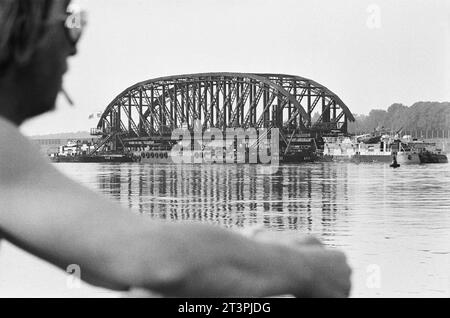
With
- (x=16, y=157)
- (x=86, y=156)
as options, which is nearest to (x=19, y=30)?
(x=16, y=157)

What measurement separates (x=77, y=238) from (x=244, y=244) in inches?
2.5

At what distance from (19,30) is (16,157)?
0.05m

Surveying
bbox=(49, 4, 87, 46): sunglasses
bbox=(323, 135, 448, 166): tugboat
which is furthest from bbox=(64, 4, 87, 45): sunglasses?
bbox=(323, 135, 448, 166): tugboat

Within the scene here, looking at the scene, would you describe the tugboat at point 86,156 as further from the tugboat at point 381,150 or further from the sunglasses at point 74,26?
the sunglasses at point 74,26

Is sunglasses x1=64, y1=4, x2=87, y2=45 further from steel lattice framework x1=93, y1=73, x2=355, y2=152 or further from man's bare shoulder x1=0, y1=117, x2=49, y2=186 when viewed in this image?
steel lattice framework x1=93, y1=73, x2=355, y2=152

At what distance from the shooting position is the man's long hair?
0.28 meters

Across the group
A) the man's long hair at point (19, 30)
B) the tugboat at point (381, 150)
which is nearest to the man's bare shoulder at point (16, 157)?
the man's long hair at point (19, 30)

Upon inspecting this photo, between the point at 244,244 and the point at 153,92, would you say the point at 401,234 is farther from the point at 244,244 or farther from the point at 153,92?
the point at 153,92

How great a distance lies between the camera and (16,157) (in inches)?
11.0

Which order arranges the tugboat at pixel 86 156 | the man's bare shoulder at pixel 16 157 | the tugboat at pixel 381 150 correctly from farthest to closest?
the tugboat at pixel 86 156 < the tugboat at pixel 381 150 < the man's bare shoulder at pixel 16 157

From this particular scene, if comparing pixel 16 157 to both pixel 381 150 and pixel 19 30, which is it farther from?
pixel 381 150

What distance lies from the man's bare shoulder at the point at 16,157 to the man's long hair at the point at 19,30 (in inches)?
0.9

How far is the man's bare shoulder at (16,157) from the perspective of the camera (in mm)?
276
